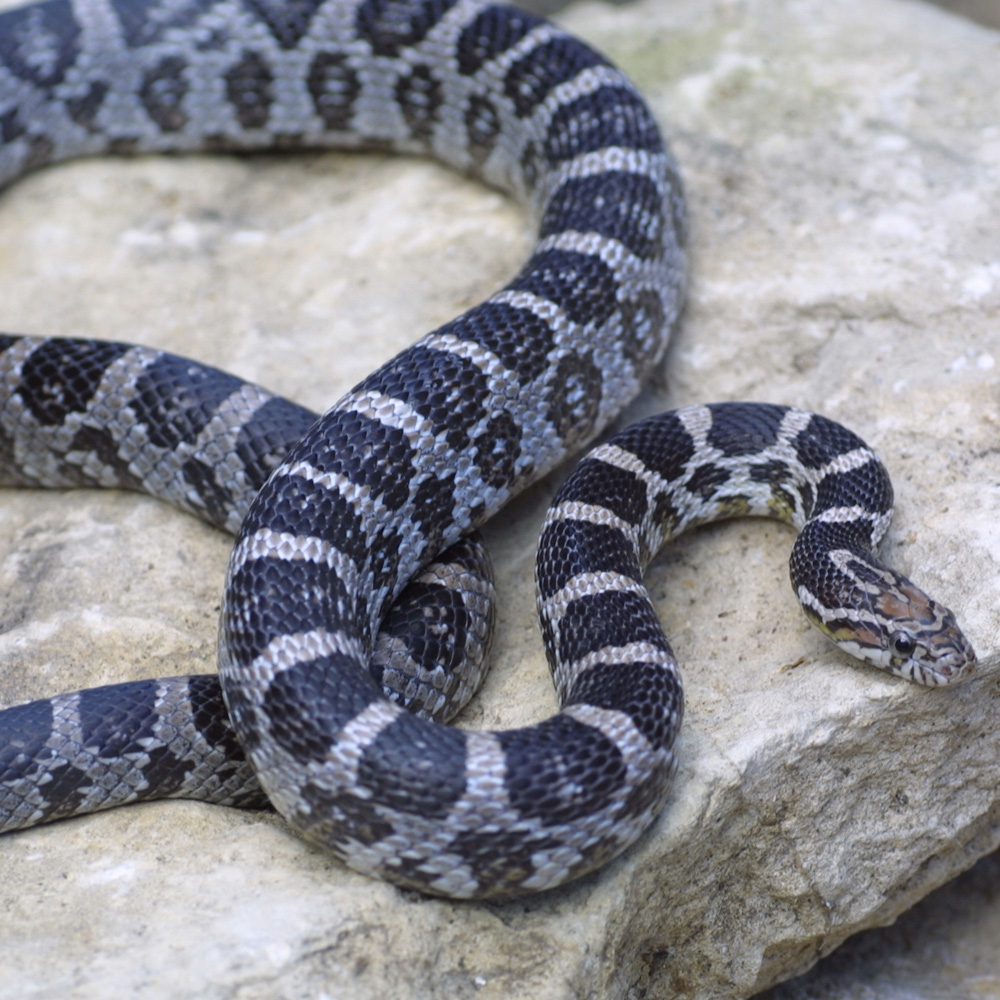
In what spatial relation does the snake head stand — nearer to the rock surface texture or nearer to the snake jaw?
the snake jaw

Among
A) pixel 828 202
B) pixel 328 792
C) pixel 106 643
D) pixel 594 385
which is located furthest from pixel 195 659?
pixel 828 202

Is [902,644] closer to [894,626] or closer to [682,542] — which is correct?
[894,626]

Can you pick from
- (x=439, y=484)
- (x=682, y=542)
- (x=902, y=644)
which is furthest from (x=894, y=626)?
(x=439, y=484)

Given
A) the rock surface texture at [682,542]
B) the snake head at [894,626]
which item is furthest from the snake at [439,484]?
the rock surface texture at [682,542]

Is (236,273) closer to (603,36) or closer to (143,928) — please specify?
(603,36)

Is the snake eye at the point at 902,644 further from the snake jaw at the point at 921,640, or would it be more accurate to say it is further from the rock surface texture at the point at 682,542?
the rock surface texture at the point at 682,542

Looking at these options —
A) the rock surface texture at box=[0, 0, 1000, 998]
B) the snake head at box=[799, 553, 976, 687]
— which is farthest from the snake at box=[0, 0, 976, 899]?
the rock surface texture at box=[0, 0, 1000, 998]
